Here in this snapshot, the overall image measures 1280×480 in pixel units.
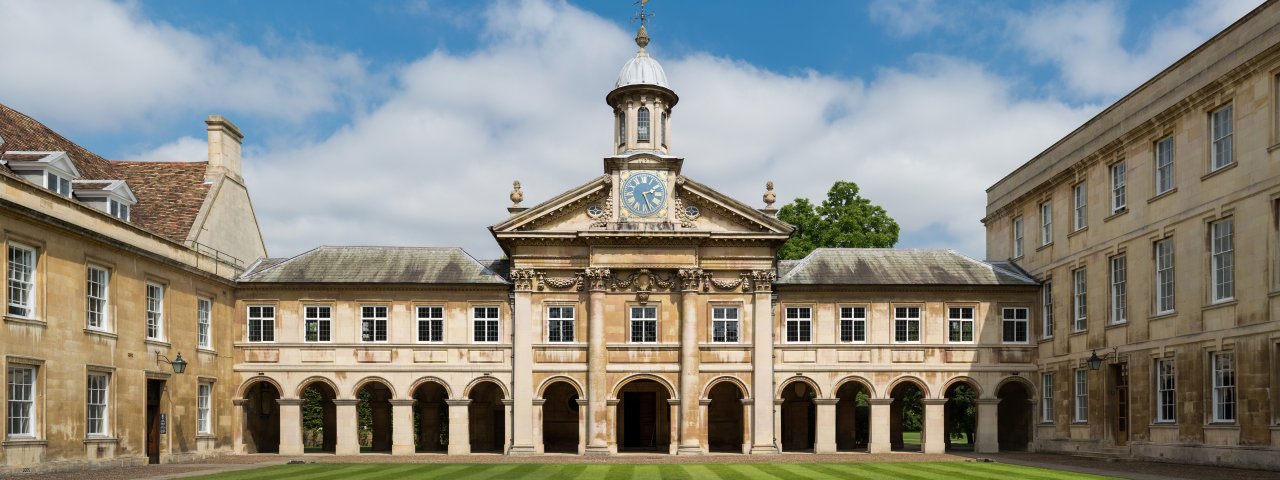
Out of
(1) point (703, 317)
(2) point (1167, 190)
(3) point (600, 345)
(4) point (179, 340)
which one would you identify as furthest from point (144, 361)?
(2) point (1167, 190)

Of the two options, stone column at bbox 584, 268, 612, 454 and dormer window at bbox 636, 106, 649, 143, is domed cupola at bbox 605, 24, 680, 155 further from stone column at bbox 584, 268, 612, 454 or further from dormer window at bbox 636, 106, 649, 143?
stone column at bbox 584, 268, 612, 454

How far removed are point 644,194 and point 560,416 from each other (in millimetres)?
10419

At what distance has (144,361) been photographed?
33875mm

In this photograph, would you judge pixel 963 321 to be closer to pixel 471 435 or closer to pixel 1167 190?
pixel 1167 190

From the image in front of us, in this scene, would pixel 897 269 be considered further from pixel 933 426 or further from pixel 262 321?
pixel 262 321

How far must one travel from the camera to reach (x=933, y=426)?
41375mm

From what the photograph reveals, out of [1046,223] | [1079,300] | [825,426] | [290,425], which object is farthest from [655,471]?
[1046,223]

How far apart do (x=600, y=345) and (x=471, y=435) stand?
8.40m

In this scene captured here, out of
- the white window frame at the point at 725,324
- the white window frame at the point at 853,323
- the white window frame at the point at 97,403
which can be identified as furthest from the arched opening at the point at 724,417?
the white window frame at the point at 97,403

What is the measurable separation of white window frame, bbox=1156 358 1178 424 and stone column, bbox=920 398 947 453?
982cm

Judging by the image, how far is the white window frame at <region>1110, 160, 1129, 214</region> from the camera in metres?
34.6

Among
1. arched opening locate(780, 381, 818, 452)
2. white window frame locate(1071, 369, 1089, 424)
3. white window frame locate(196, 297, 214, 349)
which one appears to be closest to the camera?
white window frame locate(1071, 369, 1089, 424)

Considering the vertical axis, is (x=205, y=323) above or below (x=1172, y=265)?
below

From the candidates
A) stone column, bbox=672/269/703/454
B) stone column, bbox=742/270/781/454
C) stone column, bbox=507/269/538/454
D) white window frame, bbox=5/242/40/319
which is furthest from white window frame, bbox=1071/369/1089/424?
white window frame, bbox=5/242/40/319
